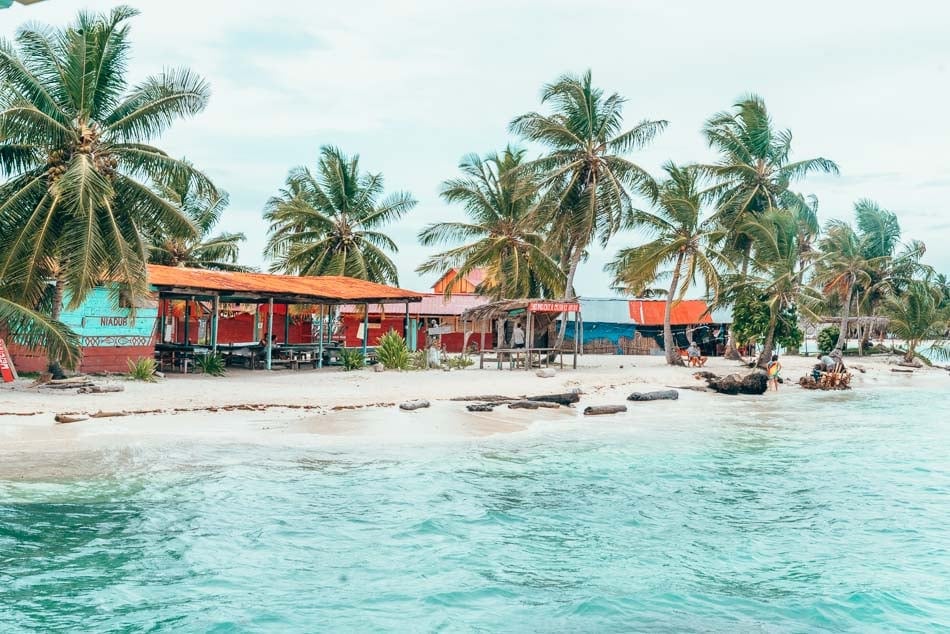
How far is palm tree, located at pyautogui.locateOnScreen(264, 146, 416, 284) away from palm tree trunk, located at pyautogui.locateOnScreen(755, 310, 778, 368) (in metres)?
13.4

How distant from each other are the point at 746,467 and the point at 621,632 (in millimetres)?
6207

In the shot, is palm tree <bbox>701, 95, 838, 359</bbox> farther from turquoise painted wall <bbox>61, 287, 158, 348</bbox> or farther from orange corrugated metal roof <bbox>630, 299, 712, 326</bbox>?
turquoise painted wall <bbox>61, 287, 158, 348</bbox>

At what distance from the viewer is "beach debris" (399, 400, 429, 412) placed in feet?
47.1

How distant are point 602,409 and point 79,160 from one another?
10.6 metres

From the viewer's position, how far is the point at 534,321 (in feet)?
84.3

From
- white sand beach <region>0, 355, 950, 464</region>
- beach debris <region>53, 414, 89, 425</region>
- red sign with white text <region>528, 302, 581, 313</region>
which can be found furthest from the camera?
red sign with white text <region>528, 302, 581, 313</region>

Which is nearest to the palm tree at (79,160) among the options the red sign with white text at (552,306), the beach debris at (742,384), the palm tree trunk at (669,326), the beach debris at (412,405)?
the beach debris at (412,405)

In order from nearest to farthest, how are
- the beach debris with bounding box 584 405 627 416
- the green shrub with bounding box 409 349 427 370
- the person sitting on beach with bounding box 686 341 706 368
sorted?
the beach debris with bounding box 584 405 627 416 → the green shrub with bounding box 409 349 427 370 → the person sitting on beach with bounding box 686 341 706 368

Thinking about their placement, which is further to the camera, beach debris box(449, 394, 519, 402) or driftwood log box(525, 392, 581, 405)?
driftwood log box(525, 392, 581, 405)

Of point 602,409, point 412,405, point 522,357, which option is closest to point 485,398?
point 412,405

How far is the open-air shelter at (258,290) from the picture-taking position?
18.2 m

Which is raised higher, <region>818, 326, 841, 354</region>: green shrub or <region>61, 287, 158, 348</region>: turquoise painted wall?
<region>818, 326, 841, 354</region>: green shrub

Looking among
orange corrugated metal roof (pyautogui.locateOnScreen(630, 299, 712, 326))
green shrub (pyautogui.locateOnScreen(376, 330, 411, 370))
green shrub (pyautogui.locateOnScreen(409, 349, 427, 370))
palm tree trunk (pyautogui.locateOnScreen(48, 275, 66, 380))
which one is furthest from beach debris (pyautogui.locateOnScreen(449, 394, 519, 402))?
orange corrugated metal roof (pyautogui.locateOnScreen(630, 299, 712, 326))

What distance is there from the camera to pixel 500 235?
26.6 meters
